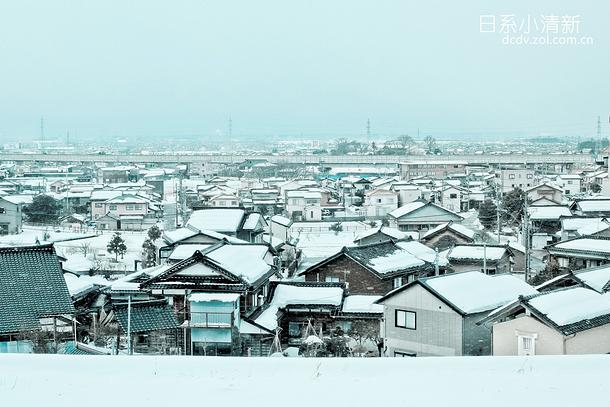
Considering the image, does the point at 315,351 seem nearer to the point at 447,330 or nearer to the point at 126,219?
the point at 447,330

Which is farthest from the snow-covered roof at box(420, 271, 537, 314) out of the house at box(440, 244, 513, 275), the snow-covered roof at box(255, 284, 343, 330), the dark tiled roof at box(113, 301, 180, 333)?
the house at box(440, 244, 513, 275)

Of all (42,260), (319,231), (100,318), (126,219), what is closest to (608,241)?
(100,318)

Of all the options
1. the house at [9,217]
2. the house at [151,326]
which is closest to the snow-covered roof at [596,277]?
the house at [151,326]

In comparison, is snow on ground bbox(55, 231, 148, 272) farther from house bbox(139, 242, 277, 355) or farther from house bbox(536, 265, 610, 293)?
house bbox(536, 265, 610, 293)

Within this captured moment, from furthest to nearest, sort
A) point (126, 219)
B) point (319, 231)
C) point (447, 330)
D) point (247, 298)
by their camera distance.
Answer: point (126, 219), point (319, 231), point (247, 298), point (447, 330)

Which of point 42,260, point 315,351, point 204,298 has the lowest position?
point 315,351

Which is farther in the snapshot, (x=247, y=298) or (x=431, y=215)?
(x=431, y=215)

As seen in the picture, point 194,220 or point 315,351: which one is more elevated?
point 194,220

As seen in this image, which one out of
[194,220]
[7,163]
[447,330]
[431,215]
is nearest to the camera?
[447,330]
